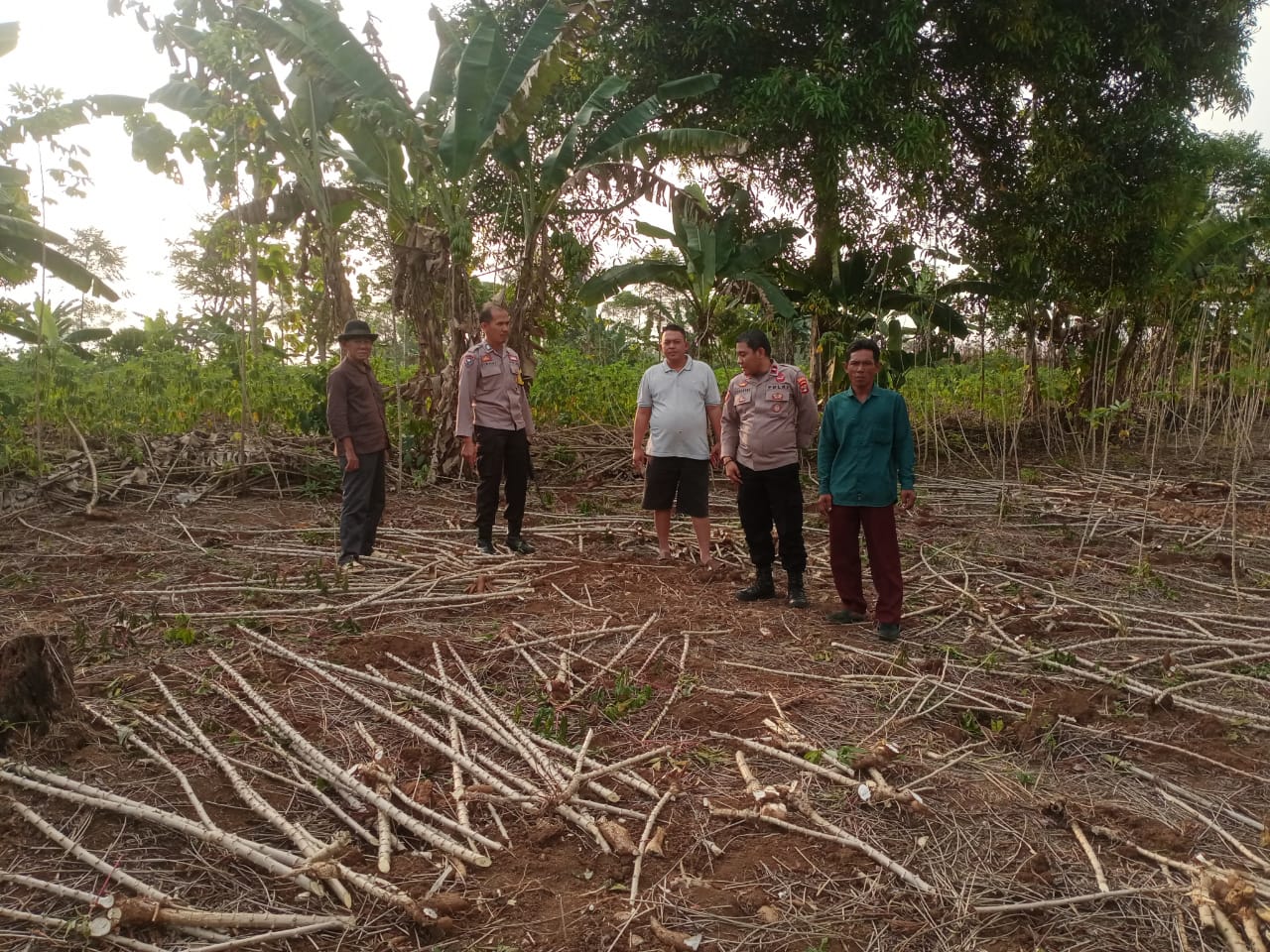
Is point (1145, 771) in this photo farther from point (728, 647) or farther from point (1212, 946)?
point (728, 647)

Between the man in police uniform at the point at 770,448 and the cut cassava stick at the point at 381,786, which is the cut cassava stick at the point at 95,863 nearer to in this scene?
the cut cassava stick at the point at 381,786

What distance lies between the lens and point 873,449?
15.4 feet

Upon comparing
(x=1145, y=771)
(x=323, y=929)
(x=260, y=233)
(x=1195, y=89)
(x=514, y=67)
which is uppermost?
(x=1195, y=89)

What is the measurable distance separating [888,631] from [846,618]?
345mm

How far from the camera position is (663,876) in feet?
8.34

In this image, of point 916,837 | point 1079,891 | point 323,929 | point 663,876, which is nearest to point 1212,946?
point 1079,891

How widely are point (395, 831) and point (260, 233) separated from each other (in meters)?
7.48

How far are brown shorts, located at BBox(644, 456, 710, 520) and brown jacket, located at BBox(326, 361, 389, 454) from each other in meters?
1.81

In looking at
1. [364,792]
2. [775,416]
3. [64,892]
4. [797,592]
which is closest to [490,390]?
[775,416]

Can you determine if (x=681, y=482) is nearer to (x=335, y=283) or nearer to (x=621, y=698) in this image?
(x=621, y=698)

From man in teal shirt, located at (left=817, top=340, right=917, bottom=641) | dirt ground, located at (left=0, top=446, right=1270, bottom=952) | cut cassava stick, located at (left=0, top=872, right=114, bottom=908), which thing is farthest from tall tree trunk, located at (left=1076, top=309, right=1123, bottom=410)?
cut cassava stick, located at (left=0, top=872, right=114, bottom=908)

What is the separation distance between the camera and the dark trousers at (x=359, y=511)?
5.93 m

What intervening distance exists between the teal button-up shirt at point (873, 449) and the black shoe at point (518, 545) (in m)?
2.46

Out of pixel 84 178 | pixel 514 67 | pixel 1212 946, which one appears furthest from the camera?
pixel 514 67
